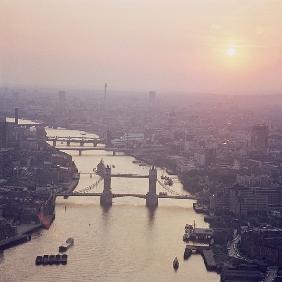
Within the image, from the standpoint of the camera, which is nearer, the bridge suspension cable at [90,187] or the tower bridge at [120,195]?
the tower bridge at [120,195]

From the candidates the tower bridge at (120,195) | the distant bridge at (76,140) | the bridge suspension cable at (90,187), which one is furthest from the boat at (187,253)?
the distant bridge at (76,140)

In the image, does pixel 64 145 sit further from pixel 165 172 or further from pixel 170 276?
pixel 170 276

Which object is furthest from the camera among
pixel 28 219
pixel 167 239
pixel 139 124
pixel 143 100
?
pixel 143 100

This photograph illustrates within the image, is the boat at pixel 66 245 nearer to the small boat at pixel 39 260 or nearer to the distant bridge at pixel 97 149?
the small boat at pixel 39 260

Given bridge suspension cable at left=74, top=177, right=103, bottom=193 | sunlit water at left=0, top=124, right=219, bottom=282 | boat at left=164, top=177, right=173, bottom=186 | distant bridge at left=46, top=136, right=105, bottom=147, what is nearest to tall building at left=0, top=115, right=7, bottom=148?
distant bridge at left=46, top=136, right=105, bottom=147

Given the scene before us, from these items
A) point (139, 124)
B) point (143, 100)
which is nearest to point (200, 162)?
point (139, 124)

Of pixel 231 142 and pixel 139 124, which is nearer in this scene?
pixel 231 142
